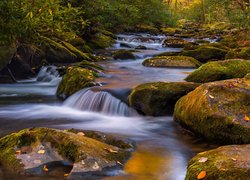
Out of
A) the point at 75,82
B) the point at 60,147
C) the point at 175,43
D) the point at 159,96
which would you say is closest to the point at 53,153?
the point at 60,147

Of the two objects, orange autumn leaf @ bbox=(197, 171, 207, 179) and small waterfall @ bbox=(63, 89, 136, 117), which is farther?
small waterfall @ bbox=(63, 89, 136, 117)

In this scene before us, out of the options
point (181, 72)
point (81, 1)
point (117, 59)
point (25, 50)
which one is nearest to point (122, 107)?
point (181, 72)

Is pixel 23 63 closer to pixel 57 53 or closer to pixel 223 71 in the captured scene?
pixel 57 53

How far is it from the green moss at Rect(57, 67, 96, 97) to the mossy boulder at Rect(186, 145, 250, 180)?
231 inches

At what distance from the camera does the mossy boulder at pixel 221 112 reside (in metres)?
5.43

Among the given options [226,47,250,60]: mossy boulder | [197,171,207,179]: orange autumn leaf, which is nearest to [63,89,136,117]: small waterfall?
[197,171,207,179]: orange autumn leaf

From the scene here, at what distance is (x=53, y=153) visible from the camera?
4.55m

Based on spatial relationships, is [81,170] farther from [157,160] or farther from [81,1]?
[81,1]

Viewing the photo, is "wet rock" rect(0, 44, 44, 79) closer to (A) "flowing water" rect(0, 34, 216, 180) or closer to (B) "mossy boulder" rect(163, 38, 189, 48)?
(A) "flowing water" rect(0, 34, 216, 180)

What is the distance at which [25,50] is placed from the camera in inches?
511

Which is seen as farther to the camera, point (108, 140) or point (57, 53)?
point (57, 53)

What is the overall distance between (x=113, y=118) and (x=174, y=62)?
6.70m

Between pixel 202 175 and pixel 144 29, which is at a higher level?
pixel 144 29

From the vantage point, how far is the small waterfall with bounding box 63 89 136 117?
823 cm
